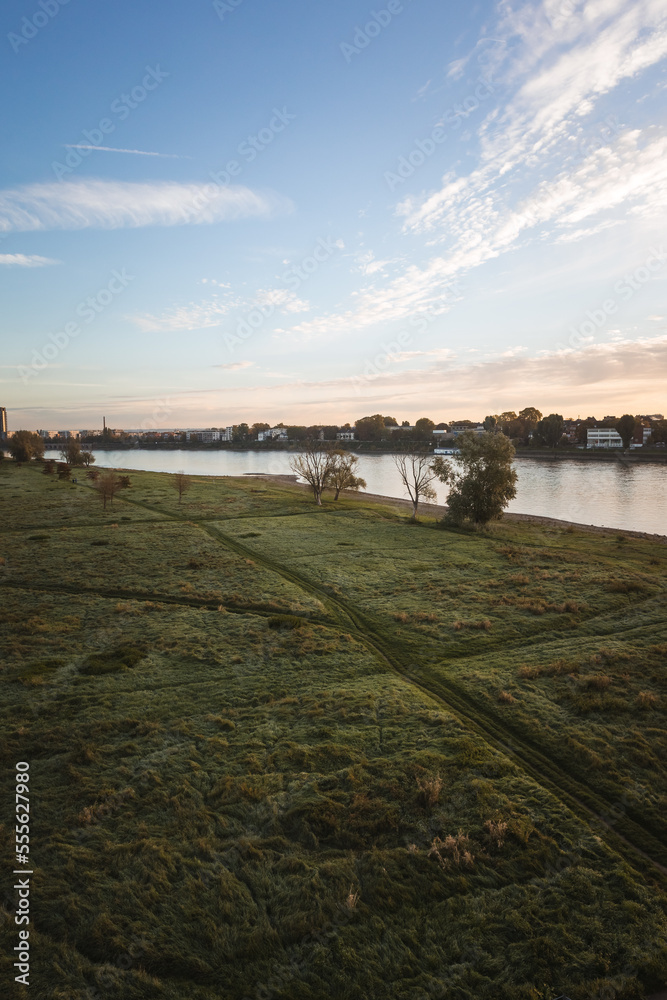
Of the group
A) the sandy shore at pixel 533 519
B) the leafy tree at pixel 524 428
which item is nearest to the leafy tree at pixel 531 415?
the leafy tree at pixel 524 428

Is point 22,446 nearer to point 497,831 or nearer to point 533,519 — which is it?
point 533,519

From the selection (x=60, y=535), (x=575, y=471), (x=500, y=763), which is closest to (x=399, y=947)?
(x=500, y=763)

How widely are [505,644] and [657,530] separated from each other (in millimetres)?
41599

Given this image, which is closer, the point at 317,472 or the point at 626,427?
the point at 317,472

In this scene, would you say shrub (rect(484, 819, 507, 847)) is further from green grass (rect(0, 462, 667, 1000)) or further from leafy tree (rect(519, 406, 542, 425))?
leafy tree (rect(519, 406, 542, 425))

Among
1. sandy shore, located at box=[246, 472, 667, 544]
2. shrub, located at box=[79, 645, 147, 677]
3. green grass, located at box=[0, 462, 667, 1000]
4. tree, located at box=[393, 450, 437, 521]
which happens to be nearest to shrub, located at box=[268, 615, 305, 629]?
green grass, located at box=[0, 462, 667, 1000]

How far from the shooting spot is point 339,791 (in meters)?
10.9

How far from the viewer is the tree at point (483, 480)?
4681 centimetres

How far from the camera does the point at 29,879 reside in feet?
28.0

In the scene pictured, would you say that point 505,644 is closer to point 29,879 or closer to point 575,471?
point 29,879

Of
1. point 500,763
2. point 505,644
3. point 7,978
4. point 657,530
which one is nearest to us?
point 7,978

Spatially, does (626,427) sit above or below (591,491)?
above

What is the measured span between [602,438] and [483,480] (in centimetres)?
16584

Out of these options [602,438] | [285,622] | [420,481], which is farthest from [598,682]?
[602,438]
